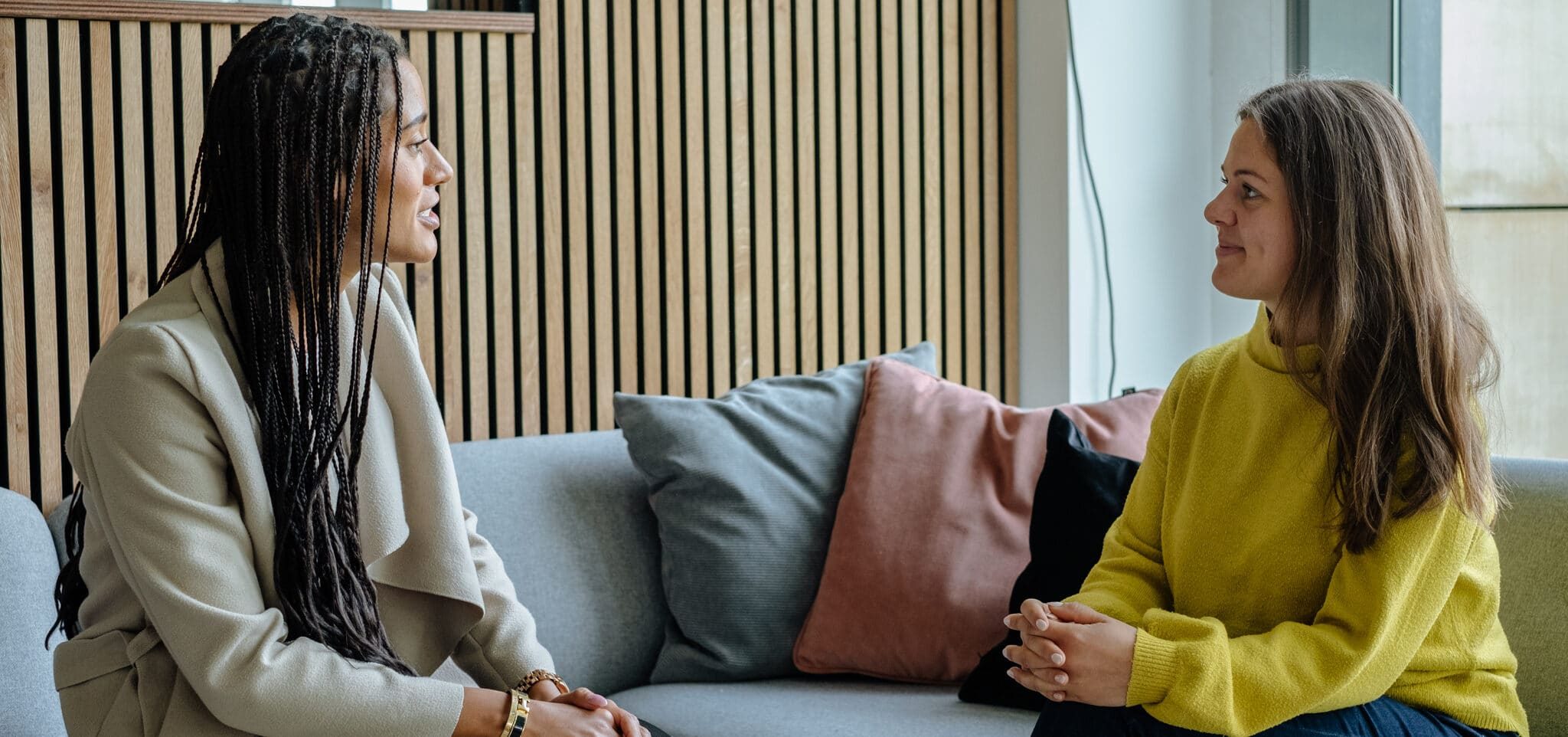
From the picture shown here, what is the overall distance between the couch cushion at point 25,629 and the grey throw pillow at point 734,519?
0.92 metres

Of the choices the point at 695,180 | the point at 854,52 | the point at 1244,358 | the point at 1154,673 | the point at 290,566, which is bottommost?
the point at 1154,673

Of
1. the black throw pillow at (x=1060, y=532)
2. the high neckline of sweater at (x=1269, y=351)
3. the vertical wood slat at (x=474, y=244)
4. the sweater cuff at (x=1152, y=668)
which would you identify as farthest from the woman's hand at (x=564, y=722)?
the vertical wood slat at (x=474, y=244)

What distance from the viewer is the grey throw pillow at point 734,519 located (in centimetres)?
244

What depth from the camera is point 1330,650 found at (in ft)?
5.36

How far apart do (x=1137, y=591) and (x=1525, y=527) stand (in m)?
0.64

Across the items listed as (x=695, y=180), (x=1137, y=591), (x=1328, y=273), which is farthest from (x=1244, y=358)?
(x=695, y=180)

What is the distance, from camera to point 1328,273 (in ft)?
5.63

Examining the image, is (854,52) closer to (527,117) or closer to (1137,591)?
Result: (527,117)

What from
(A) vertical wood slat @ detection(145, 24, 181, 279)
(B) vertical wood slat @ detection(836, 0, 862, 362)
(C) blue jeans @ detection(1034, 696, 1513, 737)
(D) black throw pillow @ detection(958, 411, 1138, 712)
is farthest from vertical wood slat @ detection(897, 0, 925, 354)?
(C) blue jeans @ detection(1034, 696, 1513, 737)

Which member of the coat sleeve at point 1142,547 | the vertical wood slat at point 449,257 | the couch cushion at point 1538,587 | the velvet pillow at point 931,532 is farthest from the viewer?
the vertical wood slat at point 449,257

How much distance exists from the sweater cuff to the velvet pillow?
69 centimetres

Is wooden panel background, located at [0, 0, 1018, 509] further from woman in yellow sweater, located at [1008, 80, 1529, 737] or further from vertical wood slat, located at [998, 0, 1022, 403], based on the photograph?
woman in yellow sweater, located at [1008, 80, 1529, 737]

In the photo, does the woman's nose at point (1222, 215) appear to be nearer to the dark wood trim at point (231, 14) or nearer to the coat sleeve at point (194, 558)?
the coat sleeve at point (194, 558)

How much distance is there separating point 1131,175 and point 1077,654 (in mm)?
2061
